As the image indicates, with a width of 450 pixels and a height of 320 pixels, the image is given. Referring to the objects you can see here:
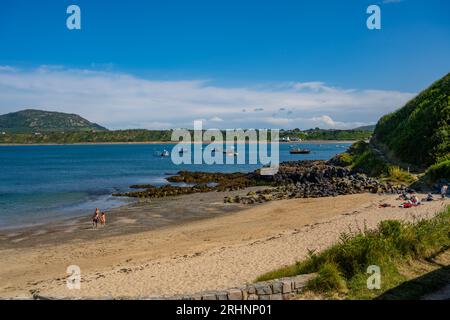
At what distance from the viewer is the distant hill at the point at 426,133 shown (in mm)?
39375

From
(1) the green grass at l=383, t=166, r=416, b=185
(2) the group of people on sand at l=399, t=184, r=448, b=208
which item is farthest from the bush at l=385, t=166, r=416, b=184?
(2) the group of people on sand at l=399, t=184, r=448, b=208

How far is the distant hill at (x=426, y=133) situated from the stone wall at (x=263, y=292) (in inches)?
1218

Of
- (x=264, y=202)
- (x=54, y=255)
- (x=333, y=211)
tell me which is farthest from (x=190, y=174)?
(x=54, y=255)

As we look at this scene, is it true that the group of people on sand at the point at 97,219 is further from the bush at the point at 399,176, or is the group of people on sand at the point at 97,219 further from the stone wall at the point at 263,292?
the bush at the point at 399,176

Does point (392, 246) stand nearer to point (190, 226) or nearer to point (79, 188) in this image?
point (190, 226)

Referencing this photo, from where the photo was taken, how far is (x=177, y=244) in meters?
21.9

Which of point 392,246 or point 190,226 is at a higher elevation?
point 392,246

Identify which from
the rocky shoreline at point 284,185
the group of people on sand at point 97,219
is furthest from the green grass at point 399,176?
the group of people on sand at point 97,219

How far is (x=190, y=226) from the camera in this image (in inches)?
1073

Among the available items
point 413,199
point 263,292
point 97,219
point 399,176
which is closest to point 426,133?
point 399,176

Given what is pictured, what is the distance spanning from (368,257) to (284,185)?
36.3m

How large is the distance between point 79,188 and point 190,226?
1150 inches

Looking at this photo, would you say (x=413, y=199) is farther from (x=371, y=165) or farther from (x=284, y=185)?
(x=371, y=165)

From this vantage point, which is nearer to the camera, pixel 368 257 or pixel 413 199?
pixel 368 257
